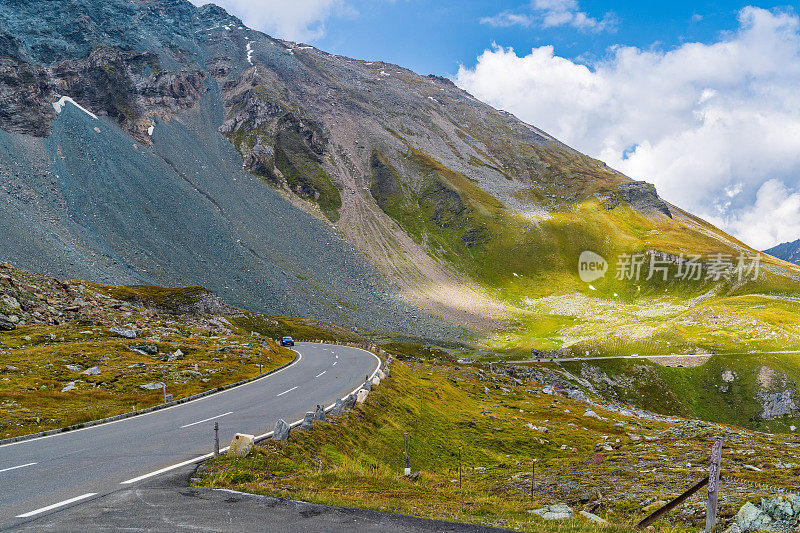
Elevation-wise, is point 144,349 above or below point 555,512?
below

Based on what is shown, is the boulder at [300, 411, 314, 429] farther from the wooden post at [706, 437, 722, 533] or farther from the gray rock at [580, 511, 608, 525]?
the wooden post at [706, 437, 722, 533]

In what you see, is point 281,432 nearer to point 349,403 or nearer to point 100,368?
point 349,403

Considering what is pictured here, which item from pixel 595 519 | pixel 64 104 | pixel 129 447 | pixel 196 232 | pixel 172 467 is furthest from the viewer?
pixel 64 104

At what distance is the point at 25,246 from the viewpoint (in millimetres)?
87750

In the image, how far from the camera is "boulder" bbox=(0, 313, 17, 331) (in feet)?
155

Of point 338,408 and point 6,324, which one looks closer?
point 338,408

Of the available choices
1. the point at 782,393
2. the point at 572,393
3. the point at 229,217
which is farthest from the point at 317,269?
the point at 782,393

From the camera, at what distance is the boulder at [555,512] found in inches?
503

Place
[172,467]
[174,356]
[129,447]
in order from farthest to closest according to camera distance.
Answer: [174,356] < [129,447] < [172,467]

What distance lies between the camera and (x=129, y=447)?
2052 centimetres

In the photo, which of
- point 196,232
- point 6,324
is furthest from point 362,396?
point 196,232

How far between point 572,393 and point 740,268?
481ft

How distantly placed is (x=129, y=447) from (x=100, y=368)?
25357 mm

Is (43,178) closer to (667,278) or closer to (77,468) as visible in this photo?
(77,468)
